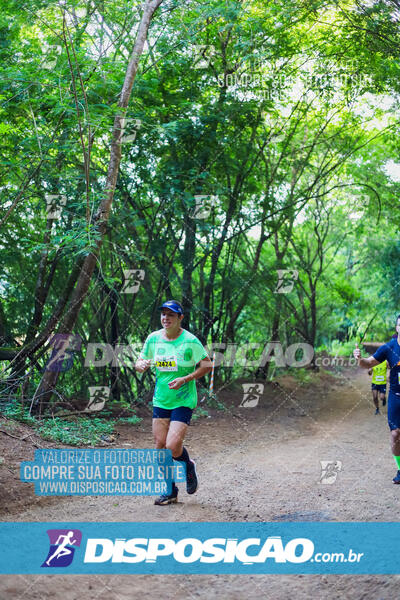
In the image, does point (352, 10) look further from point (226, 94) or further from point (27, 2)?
point (27, 2)

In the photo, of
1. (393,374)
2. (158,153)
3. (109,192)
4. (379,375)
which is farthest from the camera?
(379,375)

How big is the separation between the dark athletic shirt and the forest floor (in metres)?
1.06

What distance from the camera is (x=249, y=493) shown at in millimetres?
6105

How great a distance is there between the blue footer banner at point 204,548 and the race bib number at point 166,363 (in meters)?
1.30

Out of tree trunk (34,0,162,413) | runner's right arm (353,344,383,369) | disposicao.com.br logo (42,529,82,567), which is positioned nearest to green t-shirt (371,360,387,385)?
runner's right arm (353,344,383,369)

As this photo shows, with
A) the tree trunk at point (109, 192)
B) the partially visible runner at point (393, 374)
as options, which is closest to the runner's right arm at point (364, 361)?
the partially visible runner at point (393, 374)

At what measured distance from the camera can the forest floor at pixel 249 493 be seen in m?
3.65

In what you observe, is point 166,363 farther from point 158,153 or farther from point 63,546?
point 158,153

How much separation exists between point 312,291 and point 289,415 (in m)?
7.26

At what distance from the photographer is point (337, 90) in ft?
45.3

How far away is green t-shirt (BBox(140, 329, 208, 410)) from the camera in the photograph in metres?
5.25

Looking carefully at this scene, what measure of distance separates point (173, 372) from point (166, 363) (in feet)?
0.34

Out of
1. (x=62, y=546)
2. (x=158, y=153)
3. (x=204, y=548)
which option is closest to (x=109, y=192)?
(x=158, y=153)

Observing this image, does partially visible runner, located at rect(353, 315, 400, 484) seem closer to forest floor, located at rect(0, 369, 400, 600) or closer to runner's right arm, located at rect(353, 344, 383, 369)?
runner's right arm, located at rect(353, 344, 383, 369)
